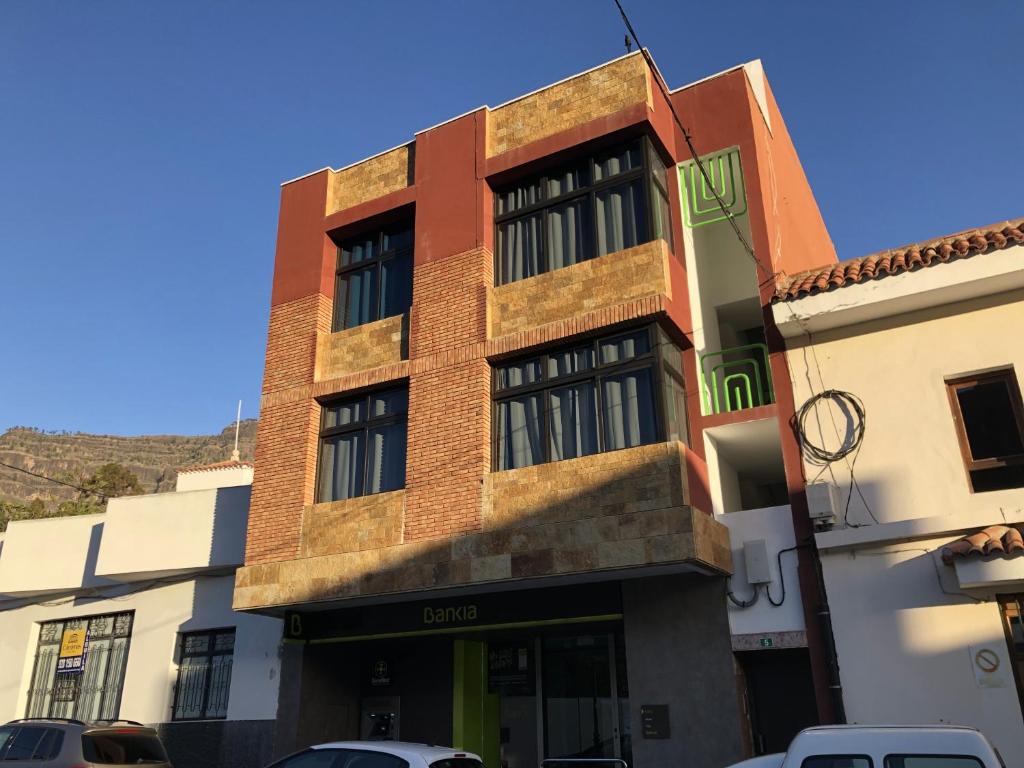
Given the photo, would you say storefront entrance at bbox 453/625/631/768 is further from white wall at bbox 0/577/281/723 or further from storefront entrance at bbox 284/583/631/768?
white wall at bbox 0/577/281/723

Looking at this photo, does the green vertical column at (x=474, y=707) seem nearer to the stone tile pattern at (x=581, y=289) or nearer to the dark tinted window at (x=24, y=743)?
the stone tile pattern at (x=581, y=289)

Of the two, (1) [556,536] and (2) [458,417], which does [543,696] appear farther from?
(2) [458,417]

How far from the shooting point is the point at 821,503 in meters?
11.3

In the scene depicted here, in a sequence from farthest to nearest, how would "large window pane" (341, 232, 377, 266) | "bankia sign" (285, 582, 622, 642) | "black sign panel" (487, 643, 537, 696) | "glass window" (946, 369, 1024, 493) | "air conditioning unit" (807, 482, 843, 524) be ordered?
1. "large window pane" (341, 232, 377, 266)
2. "black sign panel" (487, 643, 537, 696)
3. "bankia sign" (285, 582, 622, 642)
4. "air conditioning unit" (807, 482, 843, 524)
5. "glass window" (946, 369, 1024, 493)

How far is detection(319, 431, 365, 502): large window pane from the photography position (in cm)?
1454

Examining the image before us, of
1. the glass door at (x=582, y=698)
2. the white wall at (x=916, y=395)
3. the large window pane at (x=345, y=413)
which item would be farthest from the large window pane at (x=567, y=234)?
the glass door at (x=582, y=698)

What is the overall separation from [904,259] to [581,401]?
4.75 m

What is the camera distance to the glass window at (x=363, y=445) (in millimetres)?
14219

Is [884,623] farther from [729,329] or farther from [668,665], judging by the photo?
[729,329]

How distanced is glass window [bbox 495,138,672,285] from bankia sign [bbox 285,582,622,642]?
16.3ft

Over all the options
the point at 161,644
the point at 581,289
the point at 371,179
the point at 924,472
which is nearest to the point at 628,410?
the point at 581,289

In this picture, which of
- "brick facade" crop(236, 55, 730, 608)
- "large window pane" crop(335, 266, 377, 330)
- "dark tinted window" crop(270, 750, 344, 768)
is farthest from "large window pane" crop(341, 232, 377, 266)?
"dark tinted window" crop(270, 750, 344, 768)

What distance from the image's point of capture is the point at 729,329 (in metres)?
15.6

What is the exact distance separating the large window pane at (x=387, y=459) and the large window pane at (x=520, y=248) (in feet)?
10.1
